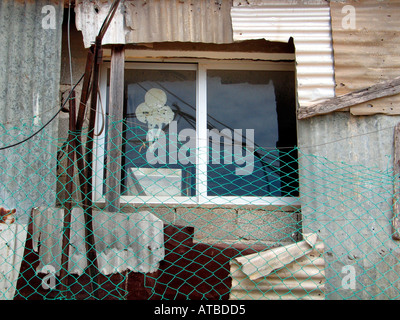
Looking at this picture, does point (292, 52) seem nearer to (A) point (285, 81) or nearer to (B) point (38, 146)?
(A) point (285, 81)

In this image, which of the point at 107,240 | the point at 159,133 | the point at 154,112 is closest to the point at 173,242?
the point at 107,240

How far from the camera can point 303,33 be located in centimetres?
419

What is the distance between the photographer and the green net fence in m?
3.52

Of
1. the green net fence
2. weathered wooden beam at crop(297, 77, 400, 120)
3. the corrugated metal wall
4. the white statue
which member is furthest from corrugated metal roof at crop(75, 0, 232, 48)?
weathered wooden beam at crop(297, 77, 400, 120)

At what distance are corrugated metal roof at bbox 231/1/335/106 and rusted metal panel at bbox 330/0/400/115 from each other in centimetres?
9

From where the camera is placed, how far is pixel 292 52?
453cm

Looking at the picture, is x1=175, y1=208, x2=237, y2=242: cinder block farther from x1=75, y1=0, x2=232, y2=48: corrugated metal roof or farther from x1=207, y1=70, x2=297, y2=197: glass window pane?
x1=75, y1=0, x2=232, y2=48: corrugated metal roof

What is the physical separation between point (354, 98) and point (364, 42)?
59cm

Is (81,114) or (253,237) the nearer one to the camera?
(81,114)

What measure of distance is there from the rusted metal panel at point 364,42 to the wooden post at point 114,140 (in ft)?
6.40

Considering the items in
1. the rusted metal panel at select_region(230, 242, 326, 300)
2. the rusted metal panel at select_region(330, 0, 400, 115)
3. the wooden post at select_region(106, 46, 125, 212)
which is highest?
the rusted metal panel at select_region(330, 0, 400, 115)

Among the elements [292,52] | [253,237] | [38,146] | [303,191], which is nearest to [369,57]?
[292,52]

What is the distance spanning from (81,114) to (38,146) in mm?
741
